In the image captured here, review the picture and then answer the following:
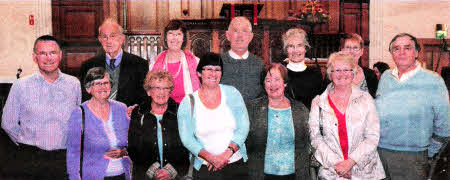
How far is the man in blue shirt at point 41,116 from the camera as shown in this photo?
2.46m

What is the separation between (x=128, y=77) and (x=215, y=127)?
A: 31.5 inches

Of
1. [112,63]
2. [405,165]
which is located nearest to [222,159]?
[112,63]

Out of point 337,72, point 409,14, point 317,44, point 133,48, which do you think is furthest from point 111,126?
point 409,14

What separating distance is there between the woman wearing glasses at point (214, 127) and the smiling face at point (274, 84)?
202 mm

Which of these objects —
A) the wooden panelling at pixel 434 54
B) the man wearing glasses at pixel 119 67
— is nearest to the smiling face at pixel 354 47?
the man wearing glasses at pixel 119 67

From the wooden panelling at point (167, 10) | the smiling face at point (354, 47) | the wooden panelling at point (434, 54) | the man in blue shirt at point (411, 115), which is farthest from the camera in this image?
the wooden panelling at point (167, 10)

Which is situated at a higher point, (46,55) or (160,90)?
(46,55)

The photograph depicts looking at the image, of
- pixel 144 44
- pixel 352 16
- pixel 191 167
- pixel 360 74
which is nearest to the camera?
pixel 191 167

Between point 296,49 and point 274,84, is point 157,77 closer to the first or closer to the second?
point 274,84

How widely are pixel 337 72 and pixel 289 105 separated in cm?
38

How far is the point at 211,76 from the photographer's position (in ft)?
7.89

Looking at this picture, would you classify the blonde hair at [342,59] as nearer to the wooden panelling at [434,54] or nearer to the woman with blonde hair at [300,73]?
the woman with blonde hair at [300,73]

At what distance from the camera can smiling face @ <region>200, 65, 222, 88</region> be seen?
2402mm

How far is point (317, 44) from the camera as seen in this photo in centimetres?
806
